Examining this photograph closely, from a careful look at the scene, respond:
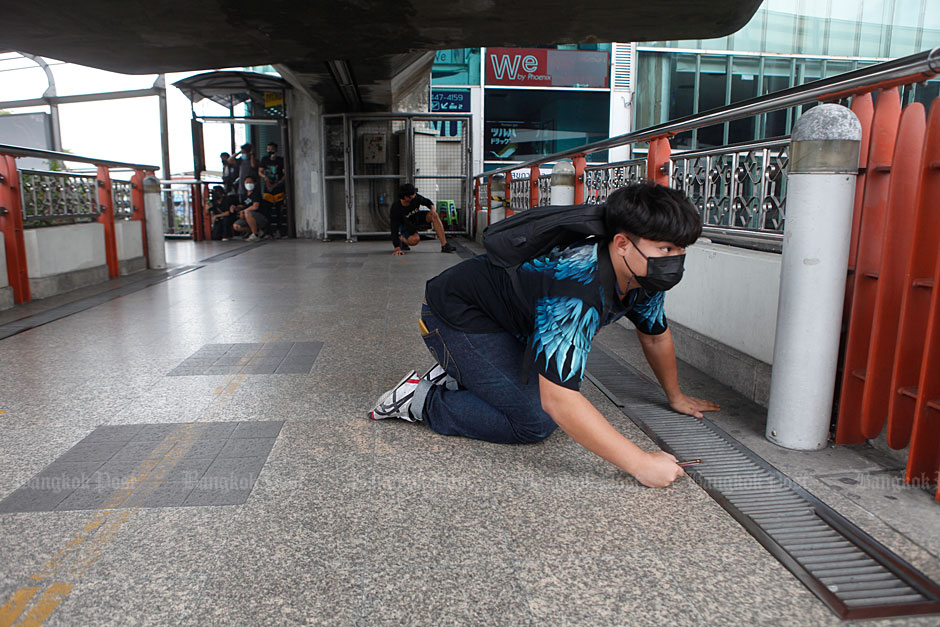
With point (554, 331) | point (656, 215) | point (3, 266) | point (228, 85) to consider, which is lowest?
point (3, 266)

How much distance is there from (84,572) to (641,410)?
2.20 meters

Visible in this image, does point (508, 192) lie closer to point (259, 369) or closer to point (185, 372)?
point (259, 369)

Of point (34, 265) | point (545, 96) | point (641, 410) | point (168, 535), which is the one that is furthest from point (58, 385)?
point (545, 96)

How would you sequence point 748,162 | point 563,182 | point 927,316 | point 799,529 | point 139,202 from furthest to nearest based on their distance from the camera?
point 139,202, point 563,182, point 748,162, point 927,316, point 799,529

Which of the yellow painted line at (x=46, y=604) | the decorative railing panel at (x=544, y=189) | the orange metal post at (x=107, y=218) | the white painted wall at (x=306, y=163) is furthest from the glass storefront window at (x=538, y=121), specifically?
the yellow painted line at (x=46, y=604)

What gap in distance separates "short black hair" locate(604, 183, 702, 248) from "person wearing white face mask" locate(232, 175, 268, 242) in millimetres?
12892

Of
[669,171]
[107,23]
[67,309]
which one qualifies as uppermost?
[107,23]

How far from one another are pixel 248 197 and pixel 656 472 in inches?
522

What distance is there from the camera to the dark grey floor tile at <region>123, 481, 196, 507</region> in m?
2.16

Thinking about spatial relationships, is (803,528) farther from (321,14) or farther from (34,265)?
(321,14)

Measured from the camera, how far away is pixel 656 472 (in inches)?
85.7

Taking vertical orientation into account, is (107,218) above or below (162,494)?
above

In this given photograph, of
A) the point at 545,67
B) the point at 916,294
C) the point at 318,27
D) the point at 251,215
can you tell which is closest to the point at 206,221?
the point at 251,215

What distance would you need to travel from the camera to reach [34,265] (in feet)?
20.5
